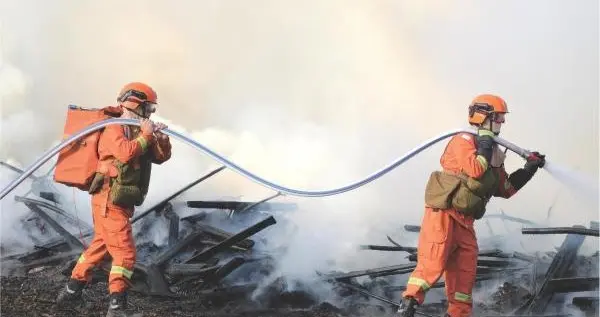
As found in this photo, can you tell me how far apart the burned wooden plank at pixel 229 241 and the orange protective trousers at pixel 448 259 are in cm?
159

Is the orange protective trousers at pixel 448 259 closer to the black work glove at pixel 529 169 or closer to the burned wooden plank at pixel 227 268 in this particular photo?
the black work glove at pixel 529 169

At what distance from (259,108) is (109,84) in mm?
2206

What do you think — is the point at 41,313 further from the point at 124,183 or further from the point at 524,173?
the point at 524,173

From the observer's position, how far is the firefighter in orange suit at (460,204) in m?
5.79

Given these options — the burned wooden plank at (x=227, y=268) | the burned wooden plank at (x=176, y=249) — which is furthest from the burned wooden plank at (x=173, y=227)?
the burned wooden plank at (x=227, y=268)

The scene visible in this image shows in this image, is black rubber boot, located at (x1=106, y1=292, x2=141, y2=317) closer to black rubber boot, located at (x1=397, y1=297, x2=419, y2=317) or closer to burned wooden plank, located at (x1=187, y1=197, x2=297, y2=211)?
burned wooden plank, located at (x1=187, y1=197, x2=297, y2=211)

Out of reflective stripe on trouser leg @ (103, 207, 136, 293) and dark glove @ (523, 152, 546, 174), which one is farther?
dark glove @ (523, 152, 546, 174)

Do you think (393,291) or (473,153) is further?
(393,291)

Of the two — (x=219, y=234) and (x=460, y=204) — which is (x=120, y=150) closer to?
(x=219, y=234)

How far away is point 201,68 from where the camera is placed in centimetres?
1045

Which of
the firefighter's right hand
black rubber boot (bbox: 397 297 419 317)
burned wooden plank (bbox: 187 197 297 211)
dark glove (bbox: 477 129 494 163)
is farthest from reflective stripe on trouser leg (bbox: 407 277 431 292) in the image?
burned wooden plank (bbox: 187 197 297 211)

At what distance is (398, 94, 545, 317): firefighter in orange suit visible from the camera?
19.0 feet

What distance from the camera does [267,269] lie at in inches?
287

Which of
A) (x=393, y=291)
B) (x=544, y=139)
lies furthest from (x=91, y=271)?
(x=544, y=139)
